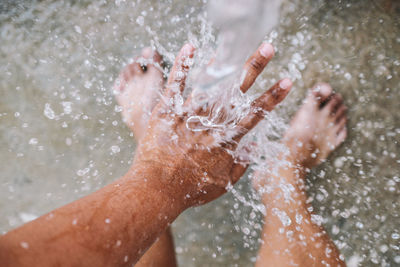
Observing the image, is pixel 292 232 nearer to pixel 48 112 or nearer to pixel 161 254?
pixel 161 254

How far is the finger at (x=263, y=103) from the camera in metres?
1.23

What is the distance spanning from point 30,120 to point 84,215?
0.92 m


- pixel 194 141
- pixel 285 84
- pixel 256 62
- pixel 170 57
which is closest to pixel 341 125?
pixel 285 84

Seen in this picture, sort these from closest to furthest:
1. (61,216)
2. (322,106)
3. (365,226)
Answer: (61,216), (365,226), (322,106)

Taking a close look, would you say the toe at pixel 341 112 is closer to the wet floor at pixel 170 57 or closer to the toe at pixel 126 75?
the wet floor at pixel 170 57

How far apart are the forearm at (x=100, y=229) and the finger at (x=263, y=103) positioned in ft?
1.35

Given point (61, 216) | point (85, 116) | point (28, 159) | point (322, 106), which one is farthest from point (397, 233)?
point (28, 159)

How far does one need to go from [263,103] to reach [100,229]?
0.75 m

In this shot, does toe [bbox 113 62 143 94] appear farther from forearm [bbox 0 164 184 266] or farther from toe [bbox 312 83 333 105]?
toe [bbox 312 83 333 105]

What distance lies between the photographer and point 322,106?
1424mm

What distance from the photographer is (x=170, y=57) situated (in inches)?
58.6

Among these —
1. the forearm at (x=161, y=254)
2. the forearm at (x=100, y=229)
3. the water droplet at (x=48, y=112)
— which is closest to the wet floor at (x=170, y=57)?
the water droplet at (x=48, y=112)

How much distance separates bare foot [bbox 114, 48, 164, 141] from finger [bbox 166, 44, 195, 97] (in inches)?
7.8

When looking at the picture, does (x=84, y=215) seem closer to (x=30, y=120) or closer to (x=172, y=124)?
(x=172, y=124)
